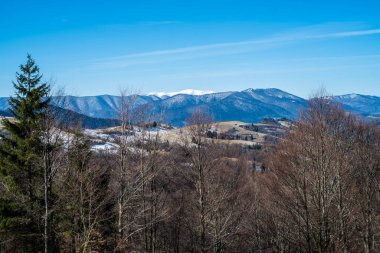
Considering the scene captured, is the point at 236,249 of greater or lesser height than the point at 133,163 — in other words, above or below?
below

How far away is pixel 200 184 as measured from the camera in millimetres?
26406

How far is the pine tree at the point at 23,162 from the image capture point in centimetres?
2322

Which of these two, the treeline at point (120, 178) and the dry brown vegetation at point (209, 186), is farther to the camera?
the dry brown vegetation at point (209, 186)

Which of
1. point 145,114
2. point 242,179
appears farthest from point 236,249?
point 145,114

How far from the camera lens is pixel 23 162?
24.4 meters

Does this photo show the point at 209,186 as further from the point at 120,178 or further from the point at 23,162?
the point at 23,162

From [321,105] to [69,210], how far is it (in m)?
18.1

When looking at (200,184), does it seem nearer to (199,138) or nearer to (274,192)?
(199,138)

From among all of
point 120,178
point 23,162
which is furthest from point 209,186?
point 23,162

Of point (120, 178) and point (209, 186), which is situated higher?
point (120, 178)

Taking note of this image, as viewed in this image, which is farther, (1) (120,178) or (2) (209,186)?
(2) (209,186)

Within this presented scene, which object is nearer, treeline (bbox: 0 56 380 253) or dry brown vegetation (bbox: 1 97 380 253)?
treeline (bbox: 0 56 380 253)

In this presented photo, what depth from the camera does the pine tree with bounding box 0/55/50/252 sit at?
23219mm

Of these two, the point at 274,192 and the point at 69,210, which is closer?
the point at 69,210
